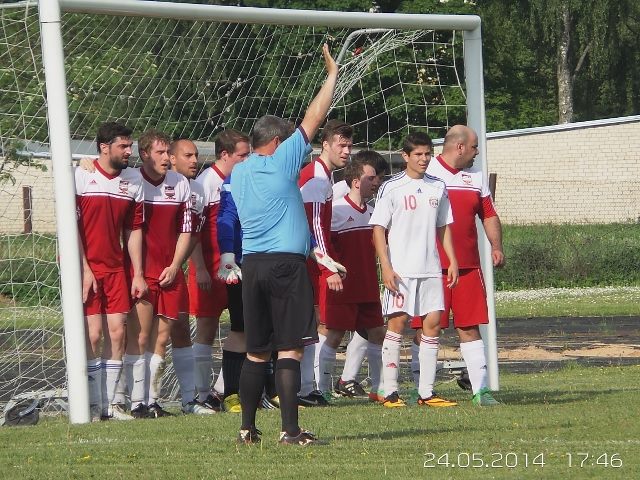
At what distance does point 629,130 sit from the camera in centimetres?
4216

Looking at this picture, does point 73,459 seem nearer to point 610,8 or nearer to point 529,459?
point 529,459

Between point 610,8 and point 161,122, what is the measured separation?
131 feet

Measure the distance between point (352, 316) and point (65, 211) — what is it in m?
2.89

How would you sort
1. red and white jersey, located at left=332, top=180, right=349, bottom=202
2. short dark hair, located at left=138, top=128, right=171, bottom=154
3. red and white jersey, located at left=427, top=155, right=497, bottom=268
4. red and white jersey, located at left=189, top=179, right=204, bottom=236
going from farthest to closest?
red and white jersey, located at left=332, top=180, right=349, bottom=202
red and white jersey, located at left=427, top=155, right=497, bottom=268
red and white jersey, located at left=189, top=179, right=204, bottom=236
short dark hair, located at left=138, top=128, right=171, bottom=154

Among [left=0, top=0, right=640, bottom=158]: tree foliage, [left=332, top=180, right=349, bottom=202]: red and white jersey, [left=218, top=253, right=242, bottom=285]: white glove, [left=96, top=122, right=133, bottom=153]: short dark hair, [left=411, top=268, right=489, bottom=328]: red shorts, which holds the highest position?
[left=0, top=0, right=640, bottom=158]: tree foliage

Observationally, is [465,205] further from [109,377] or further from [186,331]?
[109,377]

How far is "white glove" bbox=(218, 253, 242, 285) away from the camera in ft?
30.7

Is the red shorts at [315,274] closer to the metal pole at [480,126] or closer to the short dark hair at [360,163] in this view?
the short dark hair at [360,163]

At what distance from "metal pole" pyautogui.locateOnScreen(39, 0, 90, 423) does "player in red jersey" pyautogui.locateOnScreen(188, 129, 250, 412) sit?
1.31 m

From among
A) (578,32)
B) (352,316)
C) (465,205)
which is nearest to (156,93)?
(352,316)

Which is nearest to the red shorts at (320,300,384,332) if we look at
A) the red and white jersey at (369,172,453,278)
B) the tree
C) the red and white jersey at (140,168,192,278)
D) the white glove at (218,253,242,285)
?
the red and white jersey at (369,172,453,278)

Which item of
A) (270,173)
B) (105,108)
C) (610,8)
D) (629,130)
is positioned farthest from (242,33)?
(610,8)

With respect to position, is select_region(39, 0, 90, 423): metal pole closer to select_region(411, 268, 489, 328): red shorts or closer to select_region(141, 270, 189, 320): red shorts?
select_region(141, 270, 189, 320): red shorts

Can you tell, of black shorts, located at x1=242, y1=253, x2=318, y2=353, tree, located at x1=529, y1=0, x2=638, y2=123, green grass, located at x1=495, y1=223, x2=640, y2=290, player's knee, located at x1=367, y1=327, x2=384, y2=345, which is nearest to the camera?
black shorts, located at x1=242, y1=253, x2=318, y2=353
